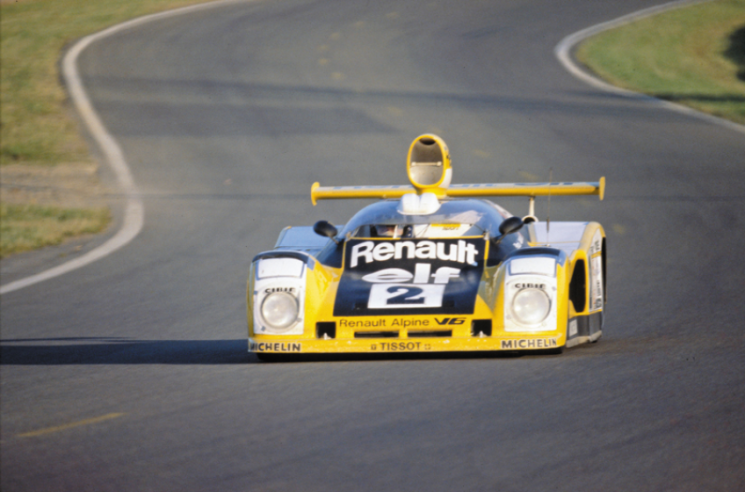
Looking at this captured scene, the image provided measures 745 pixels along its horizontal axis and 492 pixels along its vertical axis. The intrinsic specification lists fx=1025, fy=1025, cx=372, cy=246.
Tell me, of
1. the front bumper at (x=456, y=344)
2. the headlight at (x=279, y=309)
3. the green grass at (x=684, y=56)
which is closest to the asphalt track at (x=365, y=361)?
the front bumper at (x=456, y=344)

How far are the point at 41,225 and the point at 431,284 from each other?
27.8 ft

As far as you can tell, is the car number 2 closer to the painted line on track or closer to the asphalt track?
the asphalt track

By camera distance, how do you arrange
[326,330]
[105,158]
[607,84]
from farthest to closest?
[607,84] < [105,158] < [326,330]

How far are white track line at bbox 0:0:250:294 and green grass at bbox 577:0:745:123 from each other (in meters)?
10.7

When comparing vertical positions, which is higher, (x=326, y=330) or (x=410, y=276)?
(x=410, y=276)

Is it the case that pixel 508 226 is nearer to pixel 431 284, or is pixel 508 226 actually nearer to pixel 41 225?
pixel 431 284

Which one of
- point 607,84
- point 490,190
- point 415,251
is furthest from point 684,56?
point 415,251

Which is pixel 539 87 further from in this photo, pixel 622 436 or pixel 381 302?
pixel 622 436

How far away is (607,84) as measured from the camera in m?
22.3

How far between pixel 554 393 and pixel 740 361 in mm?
1387

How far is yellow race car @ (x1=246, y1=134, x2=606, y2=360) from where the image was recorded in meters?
6.41

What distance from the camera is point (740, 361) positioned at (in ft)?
21.1

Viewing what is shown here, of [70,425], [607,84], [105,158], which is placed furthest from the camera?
[607,84]

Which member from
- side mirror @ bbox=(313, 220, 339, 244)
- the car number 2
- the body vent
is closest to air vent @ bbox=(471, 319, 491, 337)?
the body vent
